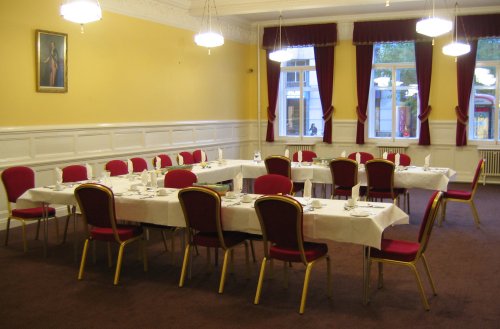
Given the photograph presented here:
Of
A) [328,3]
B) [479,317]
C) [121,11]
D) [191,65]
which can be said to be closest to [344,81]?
[328,3]

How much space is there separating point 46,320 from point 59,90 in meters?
4.90

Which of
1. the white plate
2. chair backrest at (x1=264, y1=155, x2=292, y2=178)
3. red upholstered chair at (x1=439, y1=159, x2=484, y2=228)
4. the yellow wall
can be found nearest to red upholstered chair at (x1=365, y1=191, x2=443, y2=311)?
the white plate

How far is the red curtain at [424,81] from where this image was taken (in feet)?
39.7

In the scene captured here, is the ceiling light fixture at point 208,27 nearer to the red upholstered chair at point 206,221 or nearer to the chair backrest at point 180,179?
the chair backrest at point 180,179

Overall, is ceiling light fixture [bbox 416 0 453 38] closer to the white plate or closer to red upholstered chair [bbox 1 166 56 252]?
the white plate

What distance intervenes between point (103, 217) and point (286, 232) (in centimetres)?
191

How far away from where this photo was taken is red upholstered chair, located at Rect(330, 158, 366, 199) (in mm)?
7918

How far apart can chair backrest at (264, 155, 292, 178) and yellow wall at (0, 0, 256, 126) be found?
10.1 ft

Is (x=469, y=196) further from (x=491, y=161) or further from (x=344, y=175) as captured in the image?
(x=491, y=161)

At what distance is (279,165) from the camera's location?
8.40m

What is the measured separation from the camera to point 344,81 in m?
13.1

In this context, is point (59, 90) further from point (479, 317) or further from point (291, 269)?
point (479, 317)

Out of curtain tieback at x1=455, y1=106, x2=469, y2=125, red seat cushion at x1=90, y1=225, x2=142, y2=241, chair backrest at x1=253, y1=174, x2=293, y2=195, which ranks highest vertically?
curtain tieback at x1=455, y1=106, x2=469, y2=125

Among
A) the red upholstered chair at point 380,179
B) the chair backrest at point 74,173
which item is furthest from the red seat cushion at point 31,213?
the red upholstered chair at point 380,179
